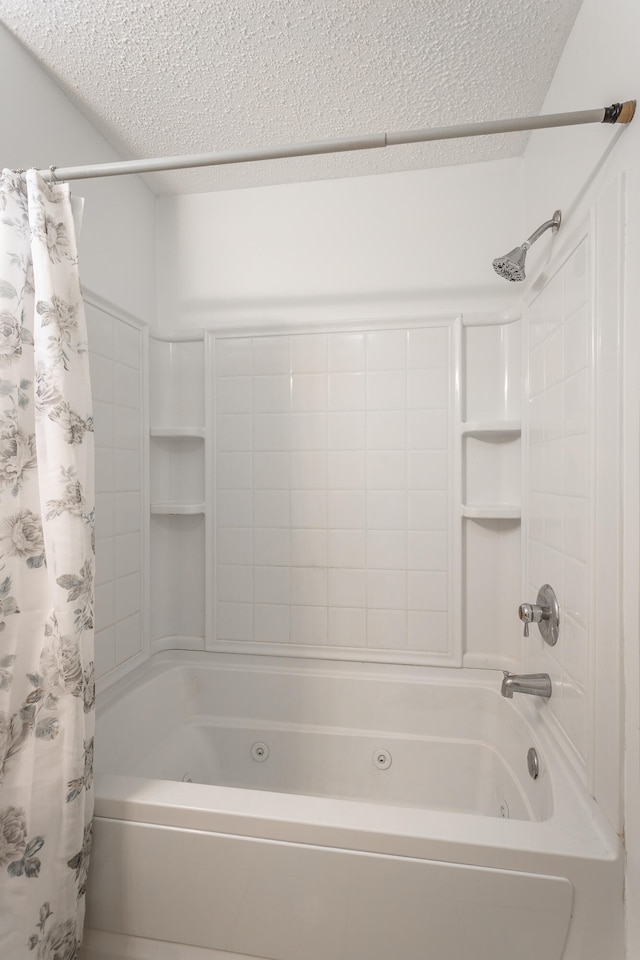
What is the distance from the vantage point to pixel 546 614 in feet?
4.66

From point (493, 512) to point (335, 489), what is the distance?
56 cm

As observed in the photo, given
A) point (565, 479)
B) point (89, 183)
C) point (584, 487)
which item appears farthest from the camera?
point (89, 183)

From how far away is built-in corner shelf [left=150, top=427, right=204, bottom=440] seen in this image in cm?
196

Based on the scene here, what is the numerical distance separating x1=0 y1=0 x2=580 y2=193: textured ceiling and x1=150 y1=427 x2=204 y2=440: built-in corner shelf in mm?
882

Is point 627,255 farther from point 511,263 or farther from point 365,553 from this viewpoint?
point 365,553

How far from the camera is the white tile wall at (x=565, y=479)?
1178mm

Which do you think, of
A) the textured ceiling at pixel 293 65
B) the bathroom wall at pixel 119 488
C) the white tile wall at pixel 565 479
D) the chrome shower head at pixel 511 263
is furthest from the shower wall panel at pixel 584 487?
the bathroom wall at pixel 119 488

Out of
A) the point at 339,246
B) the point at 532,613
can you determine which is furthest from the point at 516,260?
the point at 532,613

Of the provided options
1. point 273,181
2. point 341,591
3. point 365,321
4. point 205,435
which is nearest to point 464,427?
point 365,321

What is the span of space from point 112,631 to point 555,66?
2.11m

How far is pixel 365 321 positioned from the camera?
1878 millimetres

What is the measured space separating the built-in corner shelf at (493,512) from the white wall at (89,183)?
1.38m

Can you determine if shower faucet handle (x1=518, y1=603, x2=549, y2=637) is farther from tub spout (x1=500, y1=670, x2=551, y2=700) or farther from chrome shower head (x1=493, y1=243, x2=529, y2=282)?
chrome shower head (x1=493, y1=243, x2=529, y2=282)

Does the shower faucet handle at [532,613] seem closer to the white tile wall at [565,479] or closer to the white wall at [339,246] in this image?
the white tile wall at [565,479]
